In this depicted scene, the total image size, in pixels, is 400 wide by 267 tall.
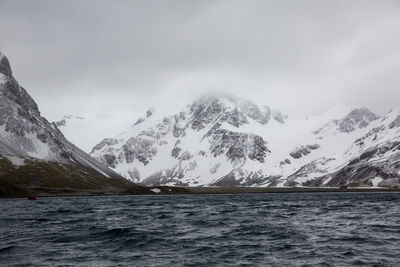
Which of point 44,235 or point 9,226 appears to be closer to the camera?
point 44,235

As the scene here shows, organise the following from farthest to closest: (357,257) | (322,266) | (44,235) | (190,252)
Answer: (44,235) → (190,252) → (357,257) → (322,266)

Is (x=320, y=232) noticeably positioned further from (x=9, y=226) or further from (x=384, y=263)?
(x=9, y=226)

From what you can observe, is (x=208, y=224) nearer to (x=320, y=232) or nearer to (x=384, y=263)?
(x=320, y=232)

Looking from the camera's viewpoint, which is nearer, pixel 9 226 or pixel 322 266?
pixel 322 266

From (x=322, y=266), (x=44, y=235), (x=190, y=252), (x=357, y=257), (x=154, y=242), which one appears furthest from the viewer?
(x=44, y=235)

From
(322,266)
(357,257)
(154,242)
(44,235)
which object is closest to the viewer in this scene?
(322,266)

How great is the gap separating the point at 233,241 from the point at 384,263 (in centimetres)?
1740

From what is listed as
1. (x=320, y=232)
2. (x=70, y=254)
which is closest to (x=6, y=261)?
(x=70, y=254)

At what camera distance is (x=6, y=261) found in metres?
37.3

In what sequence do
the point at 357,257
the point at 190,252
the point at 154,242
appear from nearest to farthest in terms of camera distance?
→ the point at 357,257
the point at 190,252
the point at 154,242

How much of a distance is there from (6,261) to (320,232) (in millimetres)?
34373

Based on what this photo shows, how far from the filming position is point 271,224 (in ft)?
216

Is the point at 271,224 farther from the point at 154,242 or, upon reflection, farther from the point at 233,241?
the point at 154,242

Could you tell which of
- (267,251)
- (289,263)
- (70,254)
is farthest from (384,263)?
(70,254)
